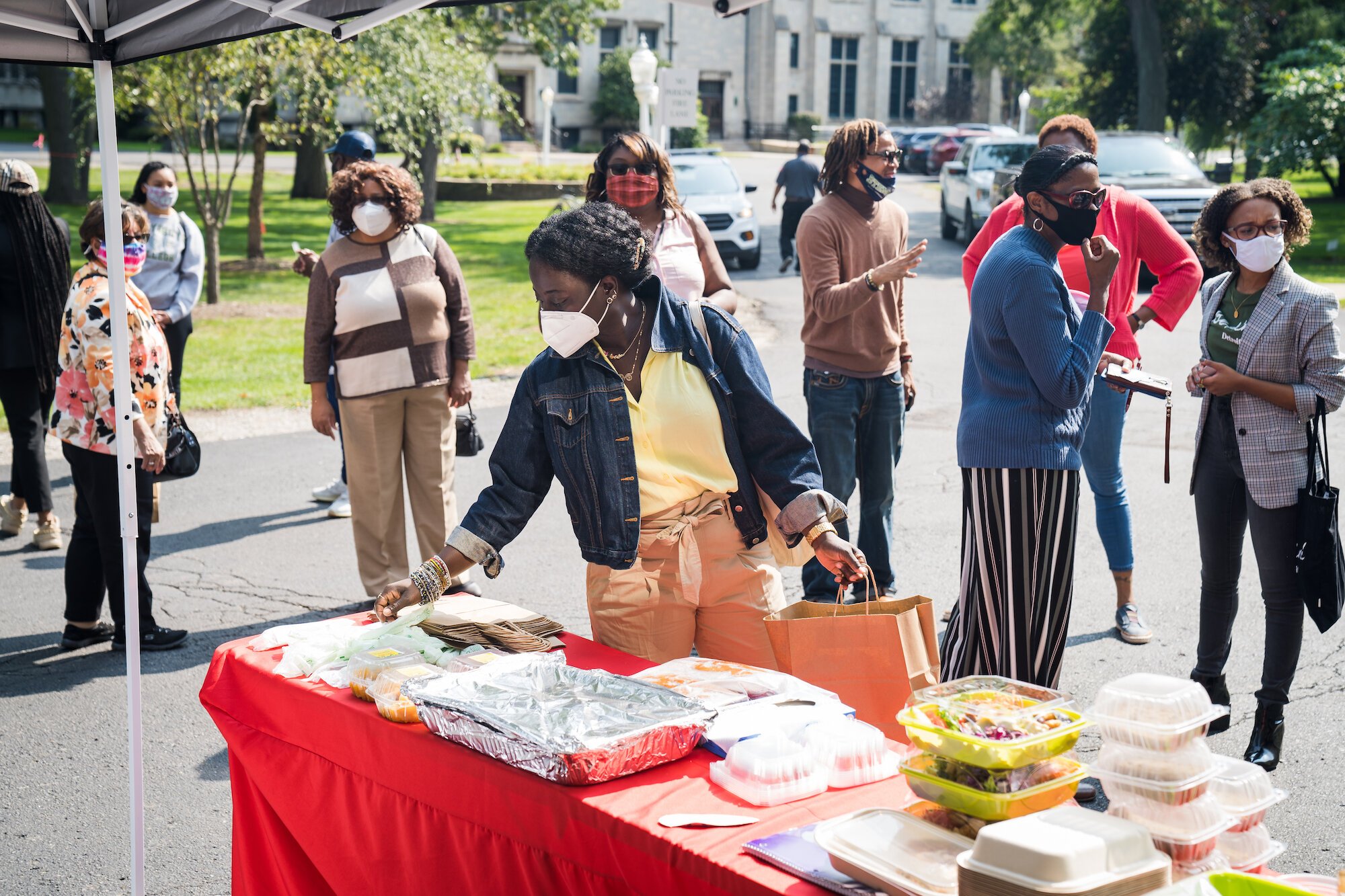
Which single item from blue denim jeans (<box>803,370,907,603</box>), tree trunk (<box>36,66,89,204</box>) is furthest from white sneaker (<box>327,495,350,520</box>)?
tree trunk (<box>36,66,89,204</box>)

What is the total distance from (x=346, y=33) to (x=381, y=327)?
2205 mm

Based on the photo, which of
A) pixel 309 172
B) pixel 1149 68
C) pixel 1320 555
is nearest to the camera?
pixel 1320 555

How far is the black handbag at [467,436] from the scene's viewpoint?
21.5 ft

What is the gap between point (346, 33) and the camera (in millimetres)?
3750

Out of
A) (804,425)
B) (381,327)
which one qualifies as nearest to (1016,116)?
(804,425)

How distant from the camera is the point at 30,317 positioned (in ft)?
22.4

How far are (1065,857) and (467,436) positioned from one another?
16.6 ft

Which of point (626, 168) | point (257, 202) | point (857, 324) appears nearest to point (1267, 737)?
point (857, 324)

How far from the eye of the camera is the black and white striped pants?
3912 mm

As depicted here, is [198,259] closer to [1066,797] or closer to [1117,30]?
[1066,797]

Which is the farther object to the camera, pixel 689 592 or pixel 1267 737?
pixel 1267 737

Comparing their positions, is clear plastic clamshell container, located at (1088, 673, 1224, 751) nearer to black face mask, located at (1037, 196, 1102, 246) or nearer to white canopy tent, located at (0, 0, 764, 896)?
black face mask, located at (1037, 196, 1102, 246)

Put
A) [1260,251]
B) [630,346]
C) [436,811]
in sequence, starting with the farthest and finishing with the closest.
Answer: [1260,251], [630,346], [436,811]

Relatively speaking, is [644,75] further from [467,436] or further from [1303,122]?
[1303,122]
